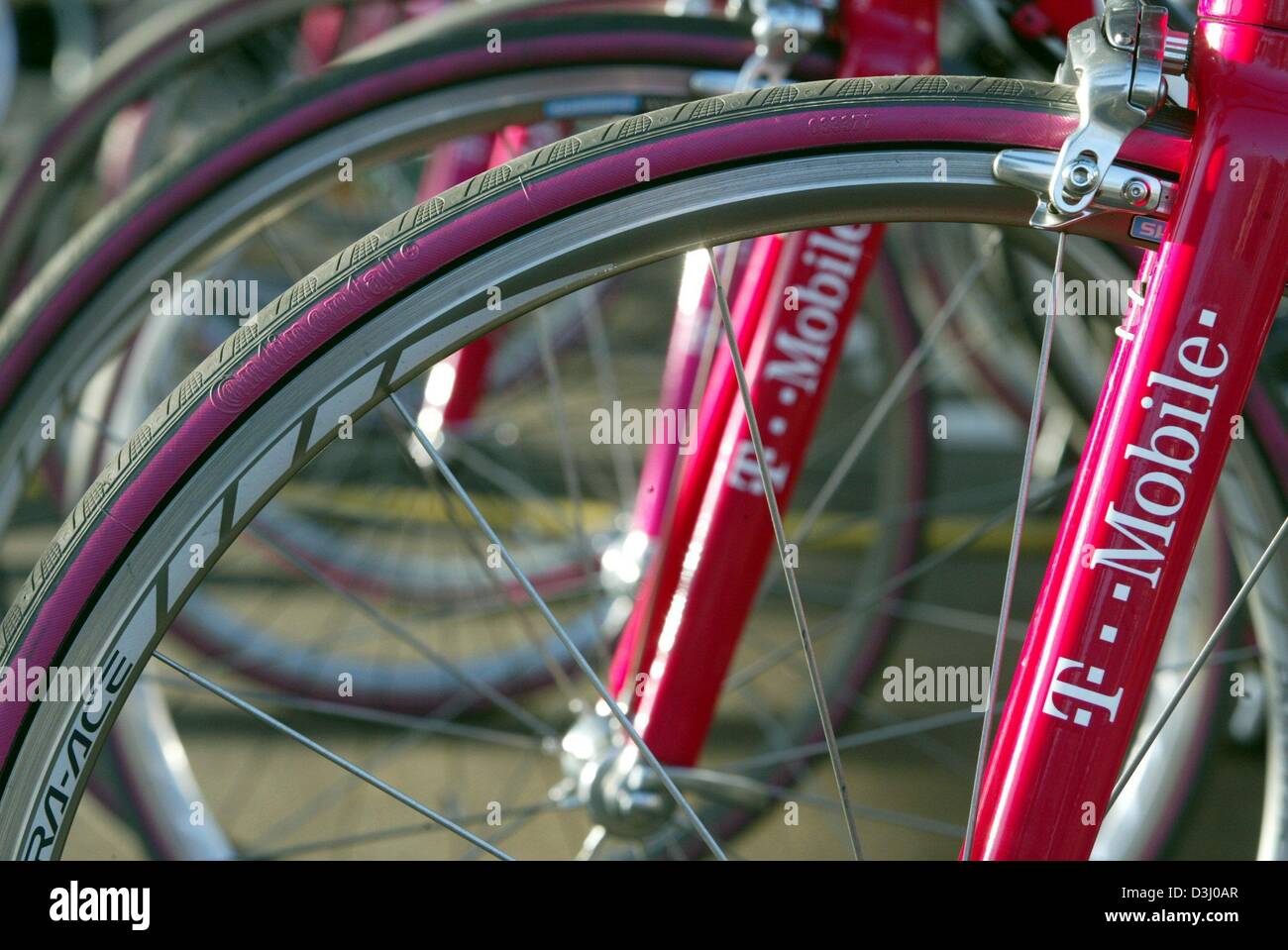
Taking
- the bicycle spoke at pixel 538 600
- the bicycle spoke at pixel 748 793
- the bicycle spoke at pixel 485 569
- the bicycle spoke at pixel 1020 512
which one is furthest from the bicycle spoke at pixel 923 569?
the bicycle spoke at pixel 538 600

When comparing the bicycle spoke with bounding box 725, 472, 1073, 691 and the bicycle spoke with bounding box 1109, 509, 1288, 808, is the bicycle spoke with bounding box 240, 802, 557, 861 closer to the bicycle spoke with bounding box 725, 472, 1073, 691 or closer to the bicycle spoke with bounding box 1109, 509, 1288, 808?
the bicycle spoke with bounding box 725, 472, 1073, 691

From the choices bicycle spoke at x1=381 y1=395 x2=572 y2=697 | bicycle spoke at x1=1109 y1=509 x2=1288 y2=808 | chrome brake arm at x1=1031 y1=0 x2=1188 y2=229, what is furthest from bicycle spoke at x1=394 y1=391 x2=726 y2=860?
chrome brake arm at x1=1031 y1=0 x2=1188 y2=229

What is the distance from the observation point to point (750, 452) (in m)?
1.26

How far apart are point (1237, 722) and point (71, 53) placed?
4.97 meters

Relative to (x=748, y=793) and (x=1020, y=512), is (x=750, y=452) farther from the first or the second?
(x=748, y=793)

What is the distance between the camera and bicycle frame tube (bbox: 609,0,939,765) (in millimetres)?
1255

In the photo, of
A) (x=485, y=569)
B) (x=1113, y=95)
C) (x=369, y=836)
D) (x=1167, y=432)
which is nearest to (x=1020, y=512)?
(x=1167, y=432)

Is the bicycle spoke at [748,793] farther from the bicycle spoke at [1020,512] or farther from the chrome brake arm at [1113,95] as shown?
the chrome brake arm at [1113,95]

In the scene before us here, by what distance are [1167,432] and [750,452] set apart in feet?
1.53

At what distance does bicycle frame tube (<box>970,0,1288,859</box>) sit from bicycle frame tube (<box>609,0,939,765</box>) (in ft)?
1.41

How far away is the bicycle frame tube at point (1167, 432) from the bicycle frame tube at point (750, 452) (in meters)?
0.43

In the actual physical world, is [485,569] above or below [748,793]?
above

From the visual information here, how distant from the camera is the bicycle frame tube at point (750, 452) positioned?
125 cm
